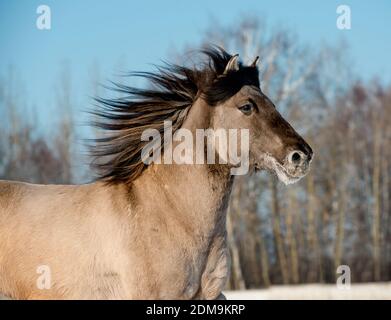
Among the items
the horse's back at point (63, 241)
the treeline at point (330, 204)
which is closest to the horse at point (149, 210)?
the horse's back at point (63, 241)

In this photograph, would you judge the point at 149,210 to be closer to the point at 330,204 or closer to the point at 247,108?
the point at 247,108

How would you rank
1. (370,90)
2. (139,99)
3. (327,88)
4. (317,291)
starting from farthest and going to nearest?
1. (370,90)
2. (327,88)
3. (317,291)
4. (139,99)

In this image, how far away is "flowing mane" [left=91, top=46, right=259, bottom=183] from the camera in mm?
6570

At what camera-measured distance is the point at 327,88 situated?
104 feet

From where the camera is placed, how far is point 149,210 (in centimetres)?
618

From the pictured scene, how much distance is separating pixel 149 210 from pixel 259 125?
4.26 ft

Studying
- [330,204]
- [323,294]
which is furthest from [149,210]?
[330,204]

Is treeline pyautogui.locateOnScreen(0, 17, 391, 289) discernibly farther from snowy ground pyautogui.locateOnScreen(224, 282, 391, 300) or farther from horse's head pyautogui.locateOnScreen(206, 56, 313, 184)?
horse's head pyautogui.locateOnScreen(206, 56, 313, 184)

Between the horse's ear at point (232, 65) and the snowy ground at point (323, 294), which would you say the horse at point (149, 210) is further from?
the snowy ground at point (323, 294)

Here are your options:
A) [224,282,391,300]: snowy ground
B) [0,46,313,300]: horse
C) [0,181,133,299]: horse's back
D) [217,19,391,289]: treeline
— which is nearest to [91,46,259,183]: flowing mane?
[0,46,313,300]: horse

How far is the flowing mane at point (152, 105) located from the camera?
6.57 meters
